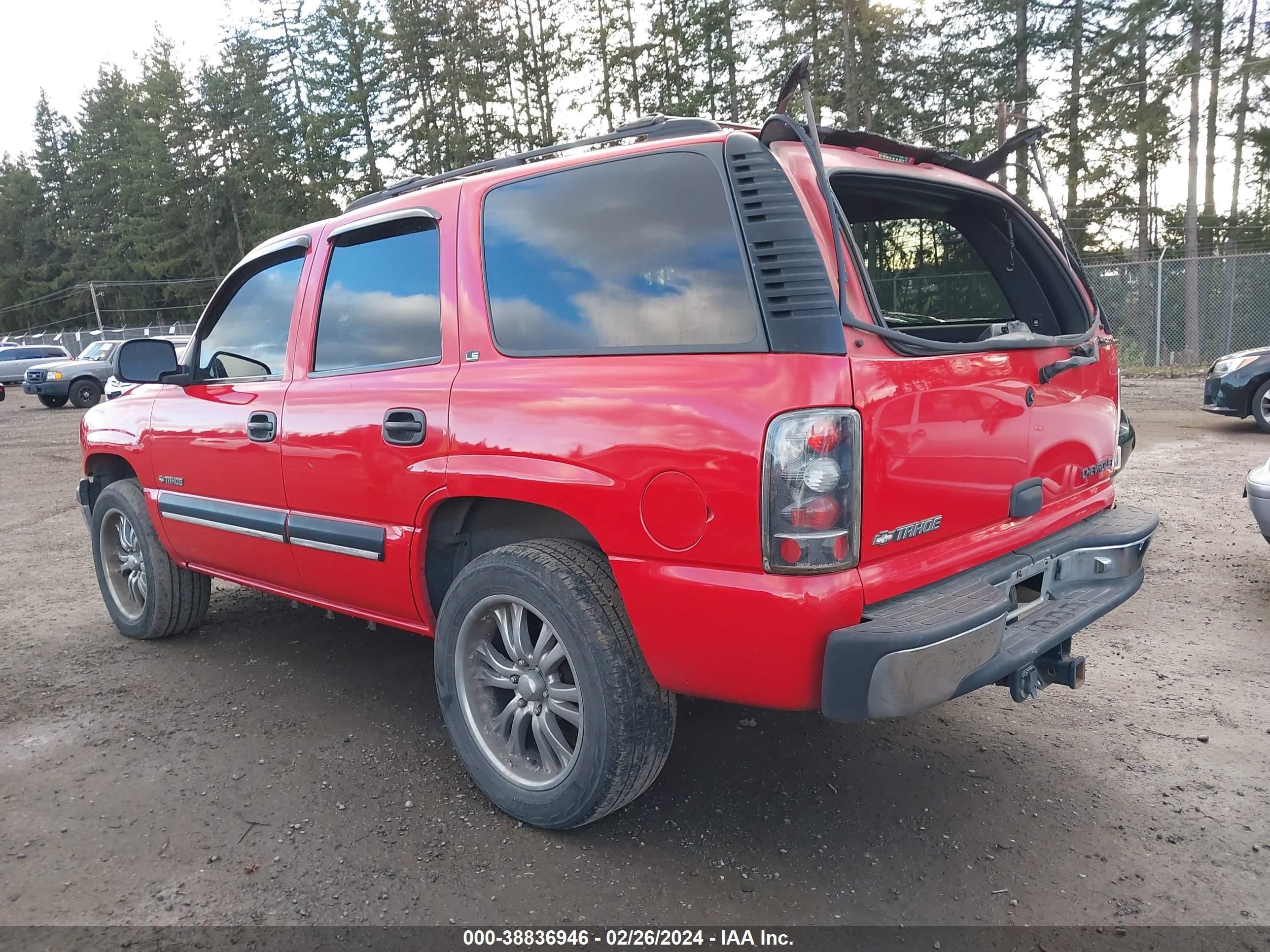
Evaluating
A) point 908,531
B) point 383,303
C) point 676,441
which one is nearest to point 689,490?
point 676,441

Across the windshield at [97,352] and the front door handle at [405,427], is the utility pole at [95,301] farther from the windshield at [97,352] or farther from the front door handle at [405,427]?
the front door handle at [405,427]

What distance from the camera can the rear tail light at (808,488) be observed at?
7.02ft

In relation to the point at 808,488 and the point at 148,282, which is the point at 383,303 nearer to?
the point at 808,488

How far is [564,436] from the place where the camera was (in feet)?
8.24

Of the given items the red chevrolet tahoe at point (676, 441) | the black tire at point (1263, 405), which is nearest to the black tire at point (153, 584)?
the red chevrolet tahoe at point (676, 441)

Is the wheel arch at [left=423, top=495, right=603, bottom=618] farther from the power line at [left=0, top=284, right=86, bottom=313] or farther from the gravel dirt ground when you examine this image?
the power line at [left=0, top=284, right=86, bottom=313]

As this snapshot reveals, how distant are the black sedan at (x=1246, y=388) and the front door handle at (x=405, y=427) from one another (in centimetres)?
1031

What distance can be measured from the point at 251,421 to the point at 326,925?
6.70ft

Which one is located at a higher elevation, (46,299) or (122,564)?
(46,299)

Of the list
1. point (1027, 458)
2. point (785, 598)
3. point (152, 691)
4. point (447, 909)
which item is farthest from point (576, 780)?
point (152, 691)

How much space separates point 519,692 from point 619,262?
136cm

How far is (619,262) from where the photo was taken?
2600mm

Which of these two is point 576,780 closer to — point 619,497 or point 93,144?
point 619,497

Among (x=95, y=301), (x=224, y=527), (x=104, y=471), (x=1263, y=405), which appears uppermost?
(x=95, y=301)
